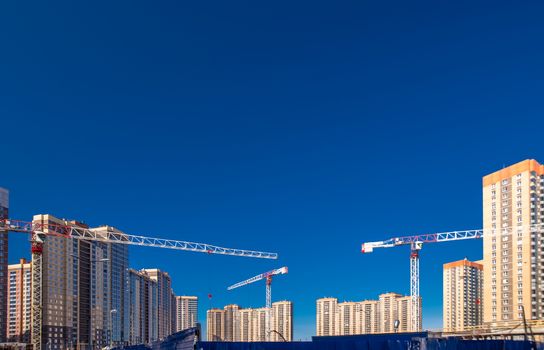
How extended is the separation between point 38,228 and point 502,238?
64.7 m

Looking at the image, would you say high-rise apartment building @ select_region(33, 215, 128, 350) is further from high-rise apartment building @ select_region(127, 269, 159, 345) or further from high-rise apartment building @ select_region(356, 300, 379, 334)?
high-rise apartment building @ select_region(356, 300, 379, 334)

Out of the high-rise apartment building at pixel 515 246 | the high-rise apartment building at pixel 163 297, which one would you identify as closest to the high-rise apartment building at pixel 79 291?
the high-rise apartment building at pixel 163 297

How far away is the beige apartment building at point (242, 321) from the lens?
156625mm

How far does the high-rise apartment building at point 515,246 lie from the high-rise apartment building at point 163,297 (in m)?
98.6

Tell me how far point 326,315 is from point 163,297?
53098 millimetres

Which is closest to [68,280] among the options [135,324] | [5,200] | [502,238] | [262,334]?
[5,200]

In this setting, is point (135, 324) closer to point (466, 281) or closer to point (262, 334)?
point (262, 334)

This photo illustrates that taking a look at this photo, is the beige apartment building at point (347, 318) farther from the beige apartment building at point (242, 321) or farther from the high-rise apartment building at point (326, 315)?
the beige apartment building at point (242, 321)

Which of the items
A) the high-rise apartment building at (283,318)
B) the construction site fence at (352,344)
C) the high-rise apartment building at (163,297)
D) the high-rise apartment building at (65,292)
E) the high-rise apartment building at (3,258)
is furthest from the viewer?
the high-rise apartment building at (283,318)

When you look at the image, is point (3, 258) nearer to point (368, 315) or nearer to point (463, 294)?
point (463, 294)

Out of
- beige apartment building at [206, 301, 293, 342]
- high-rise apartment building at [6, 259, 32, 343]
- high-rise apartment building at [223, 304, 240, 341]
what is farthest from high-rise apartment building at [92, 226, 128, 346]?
high-rise apartment building at [223, 304, 240, 341]

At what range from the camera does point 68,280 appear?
8744 cm

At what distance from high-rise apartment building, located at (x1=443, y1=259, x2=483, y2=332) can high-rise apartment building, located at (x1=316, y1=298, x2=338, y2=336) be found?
57407mm

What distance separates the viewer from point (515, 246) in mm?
69062
